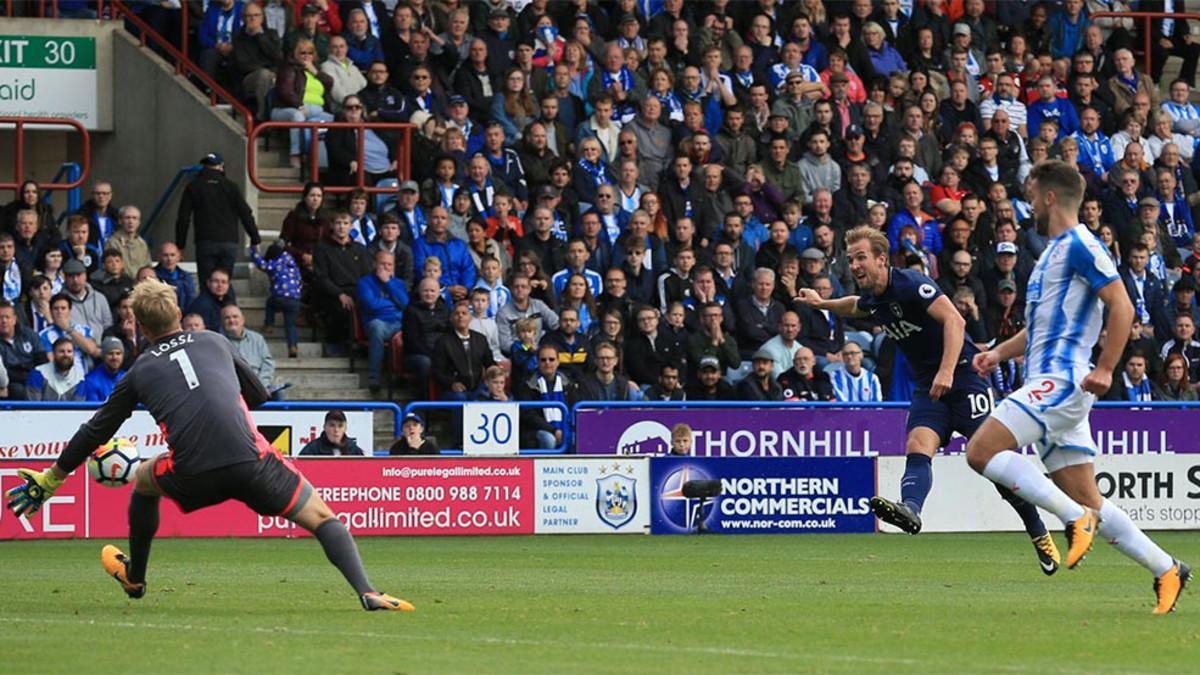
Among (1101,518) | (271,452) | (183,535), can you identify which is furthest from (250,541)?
(1101,518)

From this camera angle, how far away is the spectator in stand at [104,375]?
21.8 metres

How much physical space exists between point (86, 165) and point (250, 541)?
24.3 ft

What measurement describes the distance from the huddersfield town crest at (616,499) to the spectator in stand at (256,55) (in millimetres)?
7702

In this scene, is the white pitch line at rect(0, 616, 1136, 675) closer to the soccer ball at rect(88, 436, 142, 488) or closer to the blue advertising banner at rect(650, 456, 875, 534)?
the soccer ball at rect(88, 436, 142, 488)

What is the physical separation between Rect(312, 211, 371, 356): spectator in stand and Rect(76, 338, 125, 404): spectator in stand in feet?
9.76

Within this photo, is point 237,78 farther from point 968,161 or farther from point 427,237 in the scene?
point 968,161

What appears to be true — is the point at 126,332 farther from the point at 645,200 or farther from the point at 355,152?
the point at 645,200

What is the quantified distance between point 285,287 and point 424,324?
1.69 meters

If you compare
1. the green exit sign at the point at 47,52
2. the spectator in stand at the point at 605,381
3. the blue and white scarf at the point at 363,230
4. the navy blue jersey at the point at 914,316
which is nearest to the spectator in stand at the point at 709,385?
the spectator in stand at the point at 605,381

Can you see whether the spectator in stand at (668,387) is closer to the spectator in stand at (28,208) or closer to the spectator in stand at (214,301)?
the spectator in stand at (214,301)

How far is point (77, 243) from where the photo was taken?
76.4ft

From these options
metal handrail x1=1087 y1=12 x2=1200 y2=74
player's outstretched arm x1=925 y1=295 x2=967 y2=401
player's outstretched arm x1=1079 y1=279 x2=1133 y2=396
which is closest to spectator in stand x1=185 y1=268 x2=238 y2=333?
player's outstretched arm x1=925 y1=295 x2=967 y2=401

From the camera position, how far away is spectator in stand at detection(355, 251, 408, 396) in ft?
78.9

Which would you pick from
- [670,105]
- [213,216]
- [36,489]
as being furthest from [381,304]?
[36,489]
